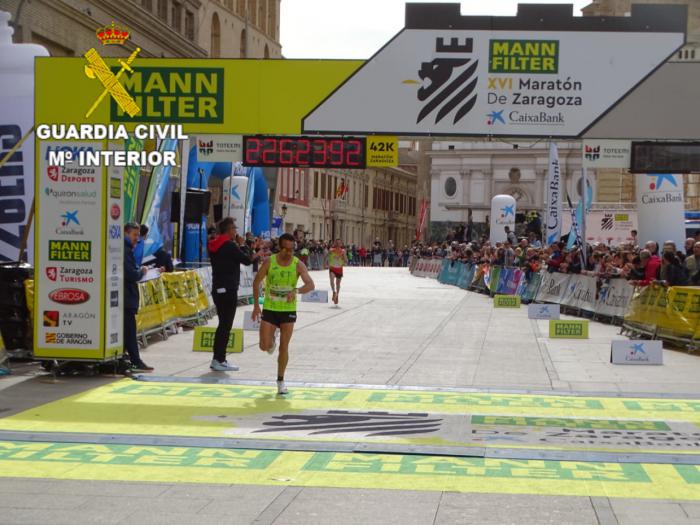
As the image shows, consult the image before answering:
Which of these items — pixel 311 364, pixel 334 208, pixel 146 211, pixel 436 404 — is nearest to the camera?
pixel 436 404

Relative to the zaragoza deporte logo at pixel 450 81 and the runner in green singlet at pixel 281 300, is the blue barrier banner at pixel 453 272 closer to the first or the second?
the zaragoza deporte logo at pixel 450 81

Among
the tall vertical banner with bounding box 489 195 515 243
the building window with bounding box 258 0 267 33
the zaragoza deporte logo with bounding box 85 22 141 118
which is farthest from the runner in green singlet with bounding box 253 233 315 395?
the building window with bounding box 258 0 267 33

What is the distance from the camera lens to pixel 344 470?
747 centimetres

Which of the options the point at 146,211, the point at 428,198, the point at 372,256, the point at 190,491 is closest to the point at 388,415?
the point at 190,491

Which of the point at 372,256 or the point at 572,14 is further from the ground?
the point at 572,14

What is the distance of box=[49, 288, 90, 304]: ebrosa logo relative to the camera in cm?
1196

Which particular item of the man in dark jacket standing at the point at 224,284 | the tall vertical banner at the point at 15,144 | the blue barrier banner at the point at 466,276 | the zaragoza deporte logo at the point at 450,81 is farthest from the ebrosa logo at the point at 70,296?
the blue barrier banner at the point at 466,276

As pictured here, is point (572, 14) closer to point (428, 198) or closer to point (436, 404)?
point (436, 404)

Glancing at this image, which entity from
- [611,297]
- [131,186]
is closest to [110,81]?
[131,186]

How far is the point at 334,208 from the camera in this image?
294 ft

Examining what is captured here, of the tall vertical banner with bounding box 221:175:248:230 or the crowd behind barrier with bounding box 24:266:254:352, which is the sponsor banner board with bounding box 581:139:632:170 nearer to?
→ the crowd behind barrier with bounding box 24:266:254:352

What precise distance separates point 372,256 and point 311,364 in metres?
61.1

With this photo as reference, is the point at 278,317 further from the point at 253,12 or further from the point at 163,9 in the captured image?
the point at 253,12

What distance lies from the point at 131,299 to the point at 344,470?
590cm
